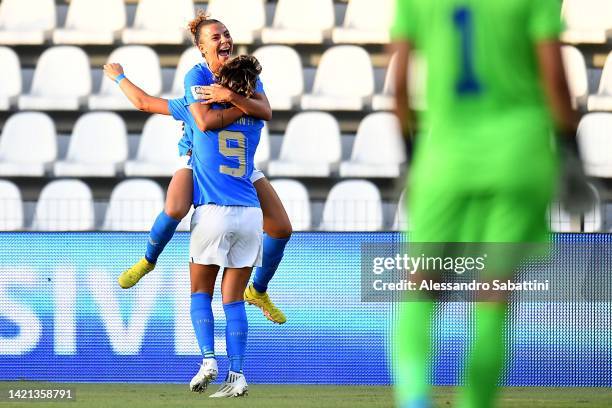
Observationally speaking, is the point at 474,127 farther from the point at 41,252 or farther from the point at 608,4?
the point at 608,4

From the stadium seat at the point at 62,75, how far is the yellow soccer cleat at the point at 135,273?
384 centimetres

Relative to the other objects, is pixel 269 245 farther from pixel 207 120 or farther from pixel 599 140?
pixel 599 140

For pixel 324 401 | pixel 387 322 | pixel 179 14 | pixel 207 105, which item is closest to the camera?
pixel 207 105

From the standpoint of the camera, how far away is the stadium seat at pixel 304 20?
35.1ft

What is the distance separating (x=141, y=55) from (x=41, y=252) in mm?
3495

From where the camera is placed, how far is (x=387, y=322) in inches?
284

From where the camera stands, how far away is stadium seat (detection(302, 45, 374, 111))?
10.2m

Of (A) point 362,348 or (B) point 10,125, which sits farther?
(B) point 10,125

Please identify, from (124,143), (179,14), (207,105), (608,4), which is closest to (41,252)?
(207,105)

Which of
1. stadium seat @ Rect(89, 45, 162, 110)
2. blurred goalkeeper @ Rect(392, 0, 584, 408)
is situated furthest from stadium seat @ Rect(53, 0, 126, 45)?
blurred goalkeeper @ Rect(392, 0, 584, 408)

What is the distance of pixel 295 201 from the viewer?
9.20 m

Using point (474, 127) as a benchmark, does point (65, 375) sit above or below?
below

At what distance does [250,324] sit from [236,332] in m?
1.14

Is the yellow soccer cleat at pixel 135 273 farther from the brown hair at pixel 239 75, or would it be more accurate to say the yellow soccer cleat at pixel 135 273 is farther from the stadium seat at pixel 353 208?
the stadium seat at pixel 353 208
